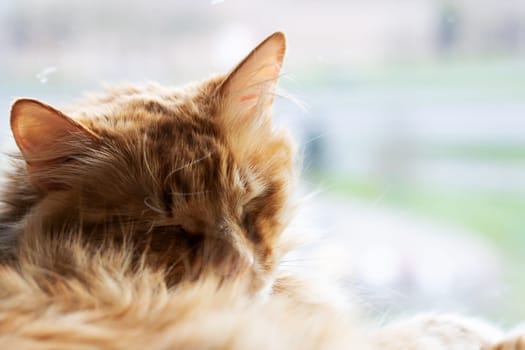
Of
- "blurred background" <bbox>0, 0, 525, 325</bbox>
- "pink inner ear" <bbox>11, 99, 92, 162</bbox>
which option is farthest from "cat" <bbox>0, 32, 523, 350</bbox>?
"blurred background" <bbox>0, 0, 525, 325</bbox>

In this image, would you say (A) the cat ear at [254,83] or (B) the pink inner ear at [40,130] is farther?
(A) the cat ear at [254,83]

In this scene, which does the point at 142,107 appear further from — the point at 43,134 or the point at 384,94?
Answer: the point at 384,94

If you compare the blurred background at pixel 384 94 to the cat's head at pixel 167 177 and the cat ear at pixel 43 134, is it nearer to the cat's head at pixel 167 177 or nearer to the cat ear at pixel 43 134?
the cat's head at pixel 167 177

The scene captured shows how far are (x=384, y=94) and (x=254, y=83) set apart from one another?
780 mm

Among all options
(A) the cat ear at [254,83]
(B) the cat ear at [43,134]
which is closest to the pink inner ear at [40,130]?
(B) the cat ear at [43,134]

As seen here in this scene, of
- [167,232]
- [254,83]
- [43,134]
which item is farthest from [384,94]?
[43,134]

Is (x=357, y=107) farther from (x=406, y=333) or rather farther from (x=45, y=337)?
(x=45, y=337)

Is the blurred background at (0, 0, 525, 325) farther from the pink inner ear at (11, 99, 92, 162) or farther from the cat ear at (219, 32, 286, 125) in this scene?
the pink inner ear at (11, 99, 92, 162)

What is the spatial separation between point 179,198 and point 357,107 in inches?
39.5

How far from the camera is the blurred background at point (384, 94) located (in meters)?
1.70

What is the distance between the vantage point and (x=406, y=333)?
4.12 feet

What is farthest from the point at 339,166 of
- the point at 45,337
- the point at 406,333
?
the point at 45,337

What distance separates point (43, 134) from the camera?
1.04 m

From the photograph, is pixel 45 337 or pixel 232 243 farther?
pixel 232 243
